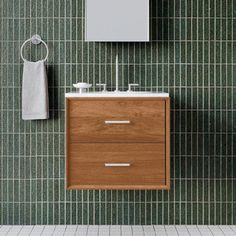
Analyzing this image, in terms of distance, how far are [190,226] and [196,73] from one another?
3.55ft

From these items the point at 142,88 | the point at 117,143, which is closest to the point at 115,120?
the point at 117,143

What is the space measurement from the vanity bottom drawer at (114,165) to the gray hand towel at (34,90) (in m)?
0.49

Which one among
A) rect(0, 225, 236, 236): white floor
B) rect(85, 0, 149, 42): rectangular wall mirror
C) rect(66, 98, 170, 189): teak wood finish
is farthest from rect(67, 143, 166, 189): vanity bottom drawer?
rect(85, 0, 149, 42): rectangular wall mirror

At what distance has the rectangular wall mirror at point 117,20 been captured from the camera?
3.66m

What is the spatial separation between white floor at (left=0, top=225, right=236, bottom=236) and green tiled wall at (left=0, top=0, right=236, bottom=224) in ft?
0.22

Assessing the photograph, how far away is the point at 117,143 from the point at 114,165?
14 cm

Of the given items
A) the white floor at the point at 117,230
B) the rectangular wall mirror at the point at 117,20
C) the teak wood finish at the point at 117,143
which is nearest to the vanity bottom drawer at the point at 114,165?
the teak wood finish at the point at 117,143

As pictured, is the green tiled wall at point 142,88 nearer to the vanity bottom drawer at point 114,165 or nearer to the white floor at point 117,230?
the white floor at point 117,230

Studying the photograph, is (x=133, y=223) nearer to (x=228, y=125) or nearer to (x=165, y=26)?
(x=228, y=125)

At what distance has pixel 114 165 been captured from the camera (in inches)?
134

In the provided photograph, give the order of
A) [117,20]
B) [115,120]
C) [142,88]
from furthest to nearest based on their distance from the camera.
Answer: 1. [142,88]
2. [117,20]
3. [115,120]

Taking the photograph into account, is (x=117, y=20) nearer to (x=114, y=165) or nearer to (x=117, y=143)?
(x=117, y=143)

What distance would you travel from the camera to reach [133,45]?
12.6 ft

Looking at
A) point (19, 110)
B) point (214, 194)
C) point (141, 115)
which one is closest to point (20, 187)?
point (19, 110)
